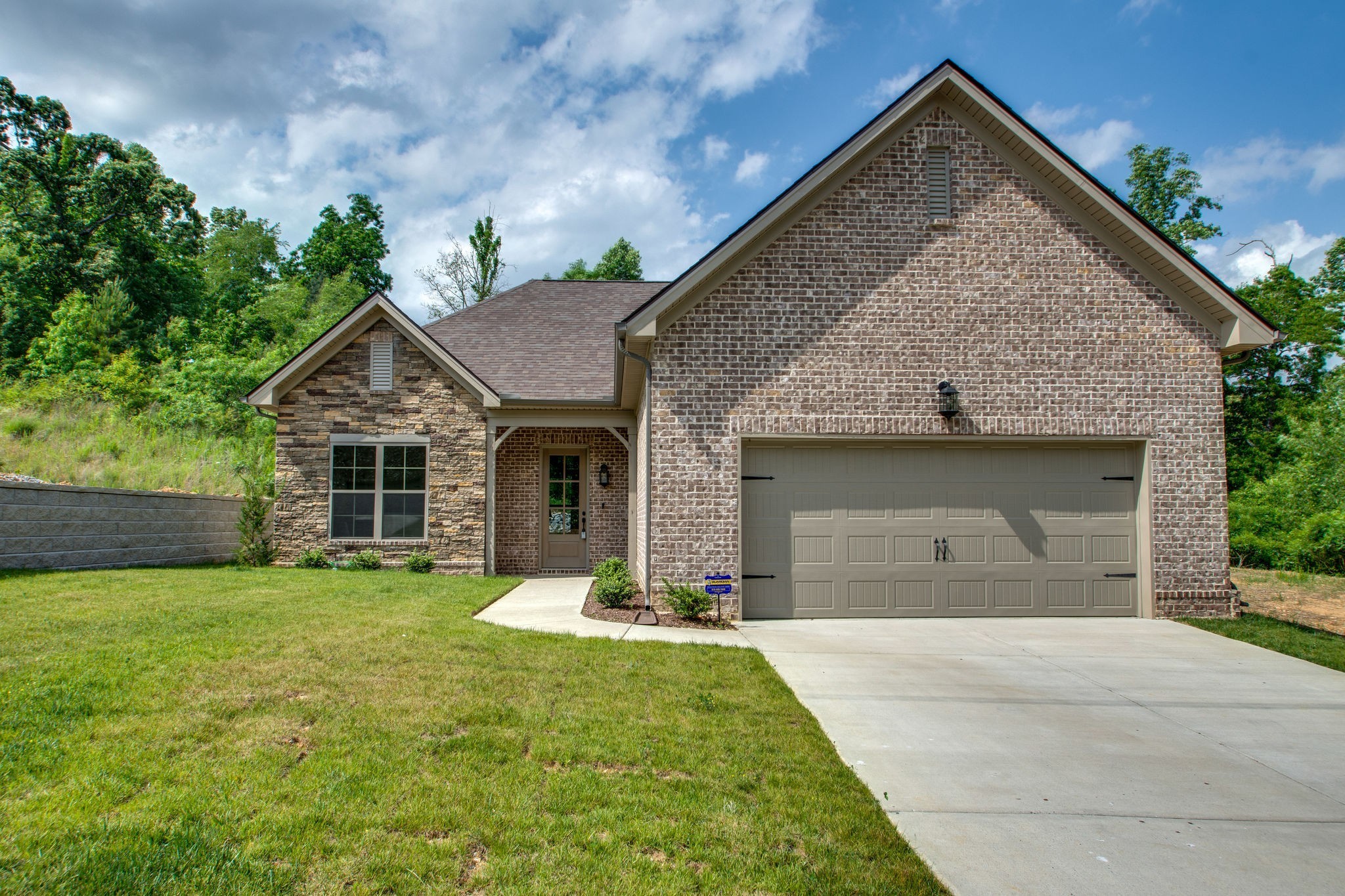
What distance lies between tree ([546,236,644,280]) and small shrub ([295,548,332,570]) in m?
26.5

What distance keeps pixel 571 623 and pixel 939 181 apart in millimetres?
7468

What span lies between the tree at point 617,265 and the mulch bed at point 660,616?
30053 millimetres

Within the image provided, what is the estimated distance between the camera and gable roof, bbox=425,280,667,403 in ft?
45.8

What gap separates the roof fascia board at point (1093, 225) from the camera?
384 inches

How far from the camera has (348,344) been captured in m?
13.7

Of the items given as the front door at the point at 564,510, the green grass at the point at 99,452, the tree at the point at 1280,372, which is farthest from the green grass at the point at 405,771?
the tree at the point at 1280,372

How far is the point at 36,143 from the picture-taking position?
3228 centimetres

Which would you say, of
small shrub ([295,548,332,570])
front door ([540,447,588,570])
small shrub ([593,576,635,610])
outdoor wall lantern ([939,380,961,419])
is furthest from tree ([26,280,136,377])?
Result: outdoor wall lantern ([939,380,961,419])

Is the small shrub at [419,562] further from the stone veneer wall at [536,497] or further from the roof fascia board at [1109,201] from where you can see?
the roof fascia board at [1109,201]

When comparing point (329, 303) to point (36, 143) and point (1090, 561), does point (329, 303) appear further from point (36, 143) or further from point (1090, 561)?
point (1090, 561)

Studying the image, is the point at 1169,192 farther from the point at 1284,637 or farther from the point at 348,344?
the point at 348,344

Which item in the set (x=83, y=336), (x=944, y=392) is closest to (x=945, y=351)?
(x=944, y=392)

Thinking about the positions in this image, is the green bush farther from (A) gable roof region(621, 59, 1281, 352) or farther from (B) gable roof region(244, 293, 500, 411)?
(B) gable roof region(244, 293, 500, 411)

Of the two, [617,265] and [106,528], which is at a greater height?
[617,265]
